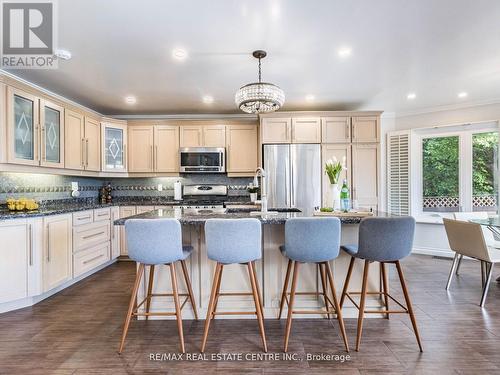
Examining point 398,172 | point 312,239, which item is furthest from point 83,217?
point 398,172

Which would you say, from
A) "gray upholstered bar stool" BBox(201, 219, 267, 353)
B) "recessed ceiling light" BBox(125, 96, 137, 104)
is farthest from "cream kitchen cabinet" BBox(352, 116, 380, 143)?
"recessed ceiling light" BBox(125, 96, 137, 104)

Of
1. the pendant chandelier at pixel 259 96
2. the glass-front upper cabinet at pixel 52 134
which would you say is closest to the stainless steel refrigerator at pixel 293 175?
the pendant chandelier at pixel 259 96

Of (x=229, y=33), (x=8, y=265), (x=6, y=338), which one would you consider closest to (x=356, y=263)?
(x=229, y=33)

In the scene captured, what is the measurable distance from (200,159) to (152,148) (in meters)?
0.86

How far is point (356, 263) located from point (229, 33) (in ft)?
7.62

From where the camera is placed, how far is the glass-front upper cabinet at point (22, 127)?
2697 millimetres

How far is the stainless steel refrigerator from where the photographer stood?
13.6 feet

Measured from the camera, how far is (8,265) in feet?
8.20

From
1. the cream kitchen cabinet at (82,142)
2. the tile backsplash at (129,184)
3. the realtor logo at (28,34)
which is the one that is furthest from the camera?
the tile backsplash at (129,184)

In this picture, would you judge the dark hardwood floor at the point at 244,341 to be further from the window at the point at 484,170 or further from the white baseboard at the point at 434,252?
the window at the point at 484,170

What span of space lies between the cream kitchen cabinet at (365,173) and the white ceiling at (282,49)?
799 millimetres

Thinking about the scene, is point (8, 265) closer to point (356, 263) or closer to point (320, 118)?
point (356, 263)

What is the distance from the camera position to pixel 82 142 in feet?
12.7

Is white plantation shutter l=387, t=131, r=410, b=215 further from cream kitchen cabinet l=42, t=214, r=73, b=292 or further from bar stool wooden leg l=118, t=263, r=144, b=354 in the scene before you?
cream kitchen cabinet l=42, t=214, r=73, b=292
